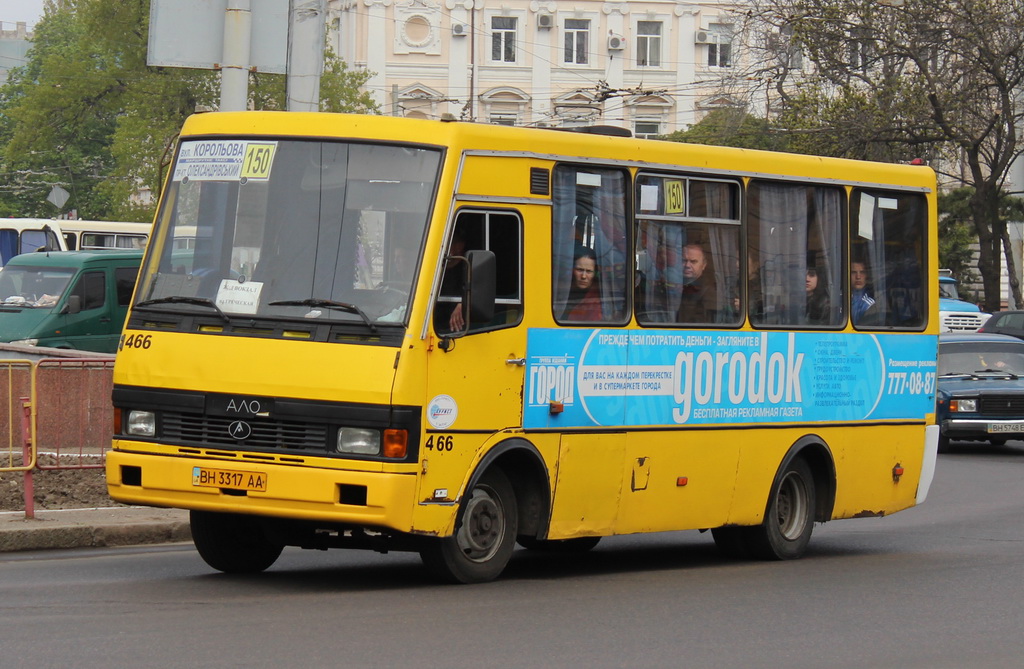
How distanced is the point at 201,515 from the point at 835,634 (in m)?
3.81

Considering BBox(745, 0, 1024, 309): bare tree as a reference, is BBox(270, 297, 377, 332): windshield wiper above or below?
below

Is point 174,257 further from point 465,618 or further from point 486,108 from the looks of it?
point 486,108

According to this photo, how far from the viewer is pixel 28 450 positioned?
1185cm

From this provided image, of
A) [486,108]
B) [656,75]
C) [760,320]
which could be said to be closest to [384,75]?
[486,108]

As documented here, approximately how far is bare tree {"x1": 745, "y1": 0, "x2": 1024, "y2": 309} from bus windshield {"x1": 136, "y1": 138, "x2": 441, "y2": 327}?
31.1m

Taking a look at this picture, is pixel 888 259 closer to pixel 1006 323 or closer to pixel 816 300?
pixel 816 300

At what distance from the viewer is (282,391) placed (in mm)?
9000

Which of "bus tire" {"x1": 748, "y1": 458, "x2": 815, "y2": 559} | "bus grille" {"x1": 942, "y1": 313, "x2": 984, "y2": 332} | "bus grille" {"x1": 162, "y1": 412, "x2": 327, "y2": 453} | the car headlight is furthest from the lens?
"bus grille" {"x1": 942, "y1": 313, "x2": 984, "y2": 332}

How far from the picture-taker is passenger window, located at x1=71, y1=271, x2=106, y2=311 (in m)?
24.4

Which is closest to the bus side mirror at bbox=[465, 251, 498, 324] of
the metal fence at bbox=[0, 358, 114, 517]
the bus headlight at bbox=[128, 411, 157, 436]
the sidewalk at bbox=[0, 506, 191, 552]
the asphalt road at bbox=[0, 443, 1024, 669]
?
the asphalt road at bbox=[0, 443, 1024, 669]

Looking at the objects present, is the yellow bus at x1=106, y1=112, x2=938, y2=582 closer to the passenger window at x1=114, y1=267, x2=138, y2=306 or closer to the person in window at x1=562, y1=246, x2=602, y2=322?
the person in window at x1=562, y1=246, x2=602, y2=322

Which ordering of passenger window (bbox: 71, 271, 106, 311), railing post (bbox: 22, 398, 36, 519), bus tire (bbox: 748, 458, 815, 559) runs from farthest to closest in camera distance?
passenger window (bbox: 71, 271, 106, 311), bus tire (bbox: 748, 458, 815, 559), railing post (bbox: 22, 398, 36, 519)

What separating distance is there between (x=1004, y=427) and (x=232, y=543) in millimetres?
15713

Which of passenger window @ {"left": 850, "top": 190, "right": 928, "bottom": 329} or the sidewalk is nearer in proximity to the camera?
the sidewalk
